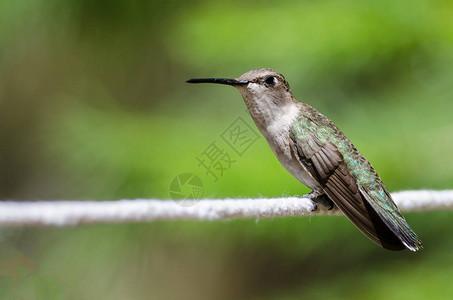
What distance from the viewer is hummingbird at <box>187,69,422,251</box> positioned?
3.38ft

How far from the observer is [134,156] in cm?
210

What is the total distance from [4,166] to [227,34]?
164 cm

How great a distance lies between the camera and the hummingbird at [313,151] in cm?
103

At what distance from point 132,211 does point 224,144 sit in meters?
1.29

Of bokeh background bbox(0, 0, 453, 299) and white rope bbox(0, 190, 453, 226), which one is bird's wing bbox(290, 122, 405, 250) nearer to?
white rope bbox(0, 190, 453, 226)

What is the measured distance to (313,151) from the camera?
1.08 meters

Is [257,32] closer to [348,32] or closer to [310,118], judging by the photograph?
[348,32]

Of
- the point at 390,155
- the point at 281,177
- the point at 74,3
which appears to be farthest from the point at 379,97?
the point at 74,3

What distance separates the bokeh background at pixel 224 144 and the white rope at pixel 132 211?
2.14 feet

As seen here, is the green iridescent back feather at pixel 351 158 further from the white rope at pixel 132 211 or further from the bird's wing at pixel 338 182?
the white rope at pixel 132 211

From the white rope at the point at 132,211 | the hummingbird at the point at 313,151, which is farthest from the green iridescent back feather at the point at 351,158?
the white rope at the point at 132,211

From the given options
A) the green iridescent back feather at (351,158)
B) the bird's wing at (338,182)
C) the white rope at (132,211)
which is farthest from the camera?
the green iridescent back feather at (351,158)

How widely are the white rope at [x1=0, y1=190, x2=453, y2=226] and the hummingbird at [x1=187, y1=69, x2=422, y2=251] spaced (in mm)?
184

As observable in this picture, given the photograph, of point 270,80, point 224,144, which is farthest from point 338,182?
point 224,144
